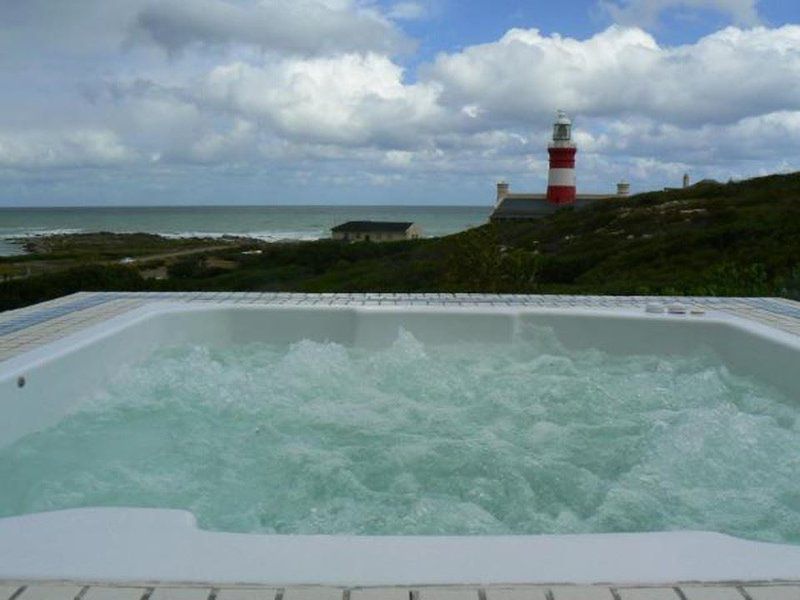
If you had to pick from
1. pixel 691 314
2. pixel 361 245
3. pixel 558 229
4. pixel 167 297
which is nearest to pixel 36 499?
pixel 167 297

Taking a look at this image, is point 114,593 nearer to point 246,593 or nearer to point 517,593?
point 246,593

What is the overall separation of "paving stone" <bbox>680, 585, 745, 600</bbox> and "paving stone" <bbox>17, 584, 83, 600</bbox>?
1.12 m

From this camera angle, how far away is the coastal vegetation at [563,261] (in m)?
7.54

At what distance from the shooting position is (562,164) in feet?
94.7

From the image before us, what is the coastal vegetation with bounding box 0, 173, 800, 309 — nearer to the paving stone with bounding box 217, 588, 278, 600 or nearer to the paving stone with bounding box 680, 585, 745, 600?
the paving stone with bounding box 680, 585, 745, 600

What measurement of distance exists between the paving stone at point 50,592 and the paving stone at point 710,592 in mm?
1118

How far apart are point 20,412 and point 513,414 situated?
2056mm

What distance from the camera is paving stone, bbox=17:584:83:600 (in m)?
1.44

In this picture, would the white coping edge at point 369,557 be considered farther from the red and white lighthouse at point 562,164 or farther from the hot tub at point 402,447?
the red and white lighthouse at point 562,164

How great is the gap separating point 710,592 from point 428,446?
5.63 ft

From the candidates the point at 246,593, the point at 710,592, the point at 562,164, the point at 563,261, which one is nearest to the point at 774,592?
the point at 710,592

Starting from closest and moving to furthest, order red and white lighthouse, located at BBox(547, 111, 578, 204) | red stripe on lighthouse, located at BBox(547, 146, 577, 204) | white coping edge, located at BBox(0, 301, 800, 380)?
white coping edge, located at BBox(0, 301, 800, 380)
red and white lighthouse, located at BBox(547, 111, 578, 204)
red stripe on lighthouse, located at BBox(547, 146, 577, 204)

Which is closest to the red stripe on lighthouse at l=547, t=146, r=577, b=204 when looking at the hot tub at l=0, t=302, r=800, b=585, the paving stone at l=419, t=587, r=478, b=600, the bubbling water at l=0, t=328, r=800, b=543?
the hot tub at l=0, t=302, r=800, b=585

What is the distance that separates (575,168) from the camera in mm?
29469
